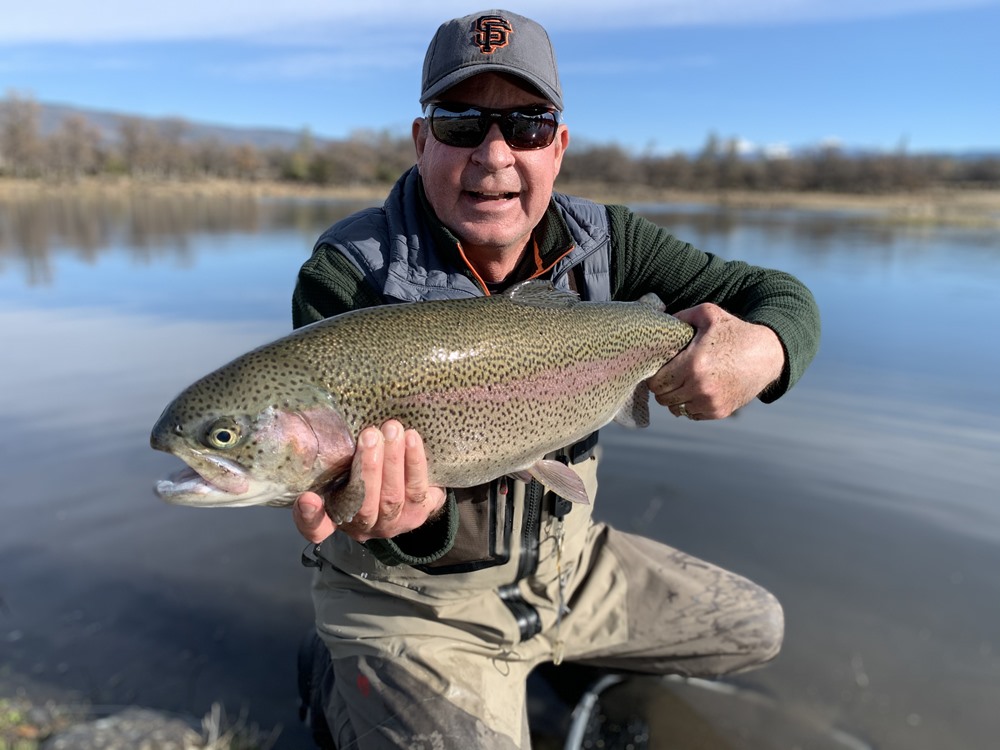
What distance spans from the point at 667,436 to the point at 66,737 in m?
5.45

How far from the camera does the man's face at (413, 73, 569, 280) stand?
9.48 ft

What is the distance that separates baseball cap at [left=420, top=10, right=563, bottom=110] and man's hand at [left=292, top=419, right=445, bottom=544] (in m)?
1.50

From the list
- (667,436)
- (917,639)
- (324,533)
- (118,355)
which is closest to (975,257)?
(667,436)

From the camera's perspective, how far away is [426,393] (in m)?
2.39

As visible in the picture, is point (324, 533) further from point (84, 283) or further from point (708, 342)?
point (84, 283)

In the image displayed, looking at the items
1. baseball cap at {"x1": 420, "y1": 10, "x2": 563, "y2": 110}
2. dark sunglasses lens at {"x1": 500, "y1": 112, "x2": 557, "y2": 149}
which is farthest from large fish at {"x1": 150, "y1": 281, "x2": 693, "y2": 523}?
baseball cap at {"x1": 420, "y1": 10, "x2": 563, "y2": 110}

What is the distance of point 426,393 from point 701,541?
3579mm

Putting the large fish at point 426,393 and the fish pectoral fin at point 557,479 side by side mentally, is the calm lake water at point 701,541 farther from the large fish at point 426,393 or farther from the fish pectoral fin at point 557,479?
the large fish at point 426,393

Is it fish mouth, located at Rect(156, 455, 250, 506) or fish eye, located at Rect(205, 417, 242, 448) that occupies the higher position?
fish eye, located at Rect(205, 417, 242, 448)

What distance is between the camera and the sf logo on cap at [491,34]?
2.80 metres

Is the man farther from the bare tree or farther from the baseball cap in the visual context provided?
the bare tree

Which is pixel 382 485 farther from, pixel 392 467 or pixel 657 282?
pixel 657 282

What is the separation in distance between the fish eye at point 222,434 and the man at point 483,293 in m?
0.57

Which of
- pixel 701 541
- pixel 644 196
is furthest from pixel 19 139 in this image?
pixel 701 541
